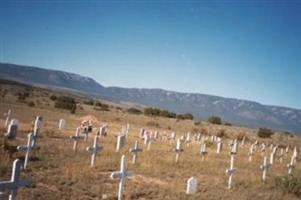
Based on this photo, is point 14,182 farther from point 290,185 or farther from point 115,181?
point 290,185

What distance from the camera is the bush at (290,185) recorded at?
52.3 feet

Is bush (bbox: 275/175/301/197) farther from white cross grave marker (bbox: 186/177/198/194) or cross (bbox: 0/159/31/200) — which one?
cross (bbox: 0/159/31/200)

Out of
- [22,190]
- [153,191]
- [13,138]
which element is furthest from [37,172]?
[13,138]

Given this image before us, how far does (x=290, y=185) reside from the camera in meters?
16.2

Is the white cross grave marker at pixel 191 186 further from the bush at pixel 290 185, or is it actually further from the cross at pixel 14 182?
the cross at pixel 14 182

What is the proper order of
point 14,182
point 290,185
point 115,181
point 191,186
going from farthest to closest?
1. point 290,185
2. point 115,181
3. point 191,186
4. point 14,182

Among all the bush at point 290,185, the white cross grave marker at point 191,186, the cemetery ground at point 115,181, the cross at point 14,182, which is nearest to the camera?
the cross at point 14,182

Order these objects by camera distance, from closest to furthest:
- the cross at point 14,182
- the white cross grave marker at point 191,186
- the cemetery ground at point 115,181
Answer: the cross at point 14,182 → the cemetery ground at point 115,181 → the white cross grave marker at point 191,186

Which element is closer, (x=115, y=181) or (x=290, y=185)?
(x=115, y=181)

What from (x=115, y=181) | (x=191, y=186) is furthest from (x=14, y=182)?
(x=191, y=186)

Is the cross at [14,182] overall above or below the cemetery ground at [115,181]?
above

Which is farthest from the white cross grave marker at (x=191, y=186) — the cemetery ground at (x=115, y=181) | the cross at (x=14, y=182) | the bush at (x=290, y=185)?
the cross at (x=14, y=182)

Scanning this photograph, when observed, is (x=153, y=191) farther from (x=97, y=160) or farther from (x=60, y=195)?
(x=97, y=160)

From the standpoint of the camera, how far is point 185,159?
21.5 meters
